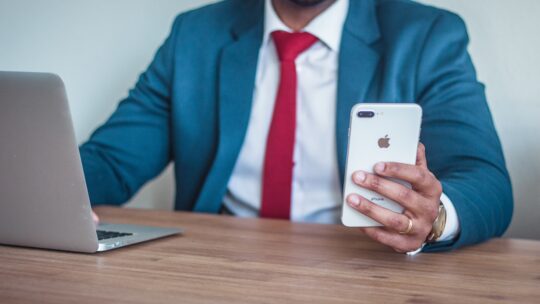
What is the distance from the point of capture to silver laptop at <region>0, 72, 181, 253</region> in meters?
1.00

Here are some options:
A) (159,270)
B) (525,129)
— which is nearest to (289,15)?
(525,129)

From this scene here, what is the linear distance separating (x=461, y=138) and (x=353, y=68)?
15.0 inches

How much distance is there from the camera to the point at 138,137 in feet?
6.57

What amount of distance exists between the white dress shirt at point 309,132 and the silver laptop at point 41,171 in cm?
78

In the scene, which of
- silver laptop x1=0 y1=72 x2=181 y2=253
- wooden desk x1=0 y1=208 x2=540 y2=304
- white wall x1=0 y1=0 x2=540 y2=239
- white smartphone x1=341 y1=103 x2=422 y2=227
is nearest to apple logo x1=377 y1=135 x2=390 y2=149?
white smartphone x1=341 y1=103 x2=422 y2=227

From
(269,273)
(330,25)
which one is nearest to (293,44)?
(330,25)

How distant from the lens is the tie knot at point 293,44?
1863mm

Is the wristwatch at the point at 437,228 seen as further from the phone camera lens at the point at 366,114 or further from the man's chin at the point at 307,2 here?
the man's chin at the point at 307,2

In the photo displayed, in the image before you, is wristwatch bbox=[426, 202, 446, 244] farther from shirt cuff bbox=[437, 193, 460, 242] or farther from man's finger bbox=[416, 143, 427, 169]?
man's finger bbox=[416, 143, 427, 169]

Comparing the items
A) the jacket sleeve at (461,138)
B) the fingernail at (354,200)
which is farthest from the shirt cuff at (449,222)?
the fingernail at (354,200)

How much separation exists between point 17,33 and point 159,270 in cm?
184

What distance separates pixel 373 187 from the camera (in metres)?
1.09

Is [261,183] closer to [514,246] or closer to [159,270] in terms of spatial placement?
[514,246]

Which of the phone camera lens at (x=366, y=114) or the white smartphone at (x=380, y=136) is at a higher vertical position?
the phone camera lens at (x=366, y=114)
